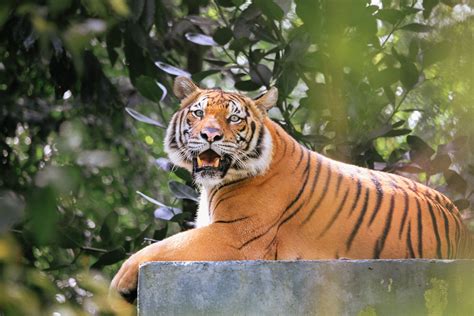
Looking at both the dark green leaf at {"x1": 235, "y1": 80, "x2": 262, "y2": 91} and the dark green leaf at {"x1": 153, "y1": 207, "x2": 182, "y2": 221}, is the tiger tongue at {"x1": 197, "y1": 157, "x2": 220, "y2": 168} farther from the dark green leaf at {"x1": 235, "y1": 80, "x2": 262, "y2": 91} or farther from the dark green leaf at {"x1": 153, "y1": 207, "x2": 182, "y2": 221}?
the dark green leaf at {"x1": 235, "y1": 80, "x2": 262, "y2": 91}

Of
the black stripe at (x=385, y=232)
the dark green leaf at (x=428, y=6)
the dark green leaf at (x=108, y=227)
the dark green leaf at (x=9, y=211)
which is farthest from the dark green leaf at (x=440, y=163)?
the dark green leaf at (x=9, y=211)

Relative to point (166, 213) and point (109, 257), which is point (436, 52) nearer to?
point (166, 213)

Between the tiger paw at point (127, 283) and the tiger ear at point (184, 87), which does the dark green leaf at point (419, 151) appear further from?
the tiger paw at point (127, 283)

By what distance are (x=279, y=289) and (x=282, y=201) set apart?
0.93m

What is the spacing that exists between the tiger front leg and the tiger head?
0.69 ft

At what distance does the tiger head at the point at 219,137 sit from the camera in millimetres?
3225

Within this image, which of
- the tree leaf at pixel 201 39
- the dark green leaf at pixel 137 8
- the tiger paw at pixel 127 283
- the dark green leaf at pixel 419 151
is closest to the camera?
the tiger paw at pixel 127 283

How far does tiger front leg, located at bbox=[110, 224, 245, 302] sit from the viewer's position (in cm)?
293

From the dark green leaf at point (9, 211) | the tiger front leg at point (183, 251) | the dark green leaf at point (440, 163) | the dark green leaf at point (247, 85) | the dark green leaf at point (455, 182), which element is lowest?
the dark green leaf at point (247, 85)

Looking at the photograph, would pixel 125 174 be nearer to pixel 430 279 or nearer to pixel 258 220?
pixel 258 220

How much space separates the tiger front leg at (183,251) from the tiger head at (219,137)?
210 mm

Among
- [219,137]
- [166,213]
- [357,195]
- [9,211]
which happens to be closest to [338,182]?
[357,195]

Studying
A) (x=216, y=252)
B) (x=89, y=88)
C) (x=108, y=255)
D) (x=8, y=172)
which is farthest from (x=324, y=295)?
(x=89, y=88)

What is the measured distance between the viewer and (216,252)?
316cm
